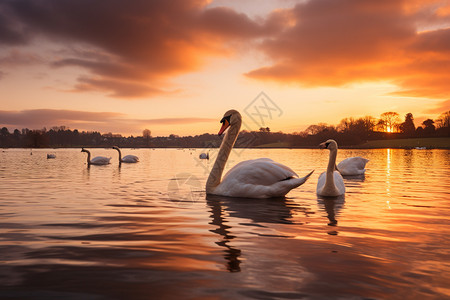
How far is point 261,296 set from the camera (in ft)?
11.8

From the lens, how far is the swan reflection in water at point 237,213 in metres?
5.30

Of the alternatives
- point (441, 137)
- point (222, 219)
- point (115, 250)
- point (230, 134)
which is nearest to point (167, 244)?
point (115, 250)

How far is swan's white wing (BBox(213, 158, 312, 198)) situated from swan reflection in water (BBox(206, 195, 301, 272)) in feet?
0.75

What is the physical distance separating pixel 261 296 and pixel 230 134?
8233mm

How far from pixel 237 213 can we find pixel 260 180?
7.26ft

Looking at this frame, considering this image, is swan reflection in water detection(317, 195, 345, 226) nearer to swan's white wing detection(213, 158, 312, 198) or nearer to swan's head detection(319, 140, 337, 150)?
swan's white wing detection(213, 158, 312, 198)

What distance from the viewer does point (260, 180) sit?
10617mm

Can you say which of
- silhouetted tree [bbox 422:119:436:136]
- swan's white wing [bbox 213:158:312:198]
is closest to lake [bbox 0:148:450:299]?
swan's white wing [bbox 213:158:312:198]

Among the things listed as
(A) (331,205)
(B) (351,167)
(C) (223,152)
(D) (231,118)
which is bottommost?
(A) (331,205)

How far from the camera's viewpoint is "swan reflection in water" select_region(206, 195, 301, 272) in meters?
5.30

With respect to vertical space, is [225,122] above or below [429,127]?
below

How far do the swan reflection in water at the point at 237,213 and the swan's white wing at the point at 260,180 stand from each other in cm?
23

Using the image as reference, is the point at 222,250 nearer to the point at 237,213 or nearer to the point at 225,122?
the point at 237,213

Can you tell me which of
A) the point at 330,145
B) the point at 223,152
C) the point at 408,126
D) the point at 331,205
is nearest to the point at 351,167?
the point at 330,145
